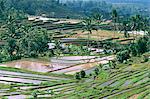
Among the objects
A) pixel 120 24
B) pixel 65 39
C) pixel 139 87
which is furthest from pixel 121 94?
pixel 120 24

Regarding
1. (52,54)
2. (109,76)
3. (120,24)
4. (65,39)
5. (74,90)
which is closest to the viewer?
(74,90)

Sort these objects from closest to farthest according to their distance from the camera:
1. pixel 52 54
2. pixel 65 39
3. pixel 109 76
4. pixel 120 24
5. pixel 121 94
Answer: pixel 121 94, pixel 109 76, pixel 52 54, pixel 65 39, pixel 120 24

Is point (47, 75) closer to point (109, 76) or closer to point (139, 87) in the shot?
point (109, 76)

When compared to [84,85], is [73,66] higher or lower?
lower

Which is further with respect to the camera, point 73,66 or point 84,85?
point 73,66

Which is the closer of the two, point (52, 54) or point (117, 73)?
point (117, 73)

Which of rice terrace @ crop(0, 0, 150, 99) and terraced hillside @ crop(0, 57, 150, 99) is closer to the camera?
terraced hillside @ crop(0, 57, 150, 99)

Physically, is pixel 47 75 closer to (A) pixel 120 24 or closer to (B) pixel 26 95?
(B) pixel 26 95

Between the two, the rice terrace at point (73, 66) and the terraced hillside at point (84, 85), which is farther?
the rice terrace at point (73, 66)

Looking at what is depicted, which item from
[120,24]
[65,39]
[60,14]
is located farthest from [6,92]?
[60,14]
